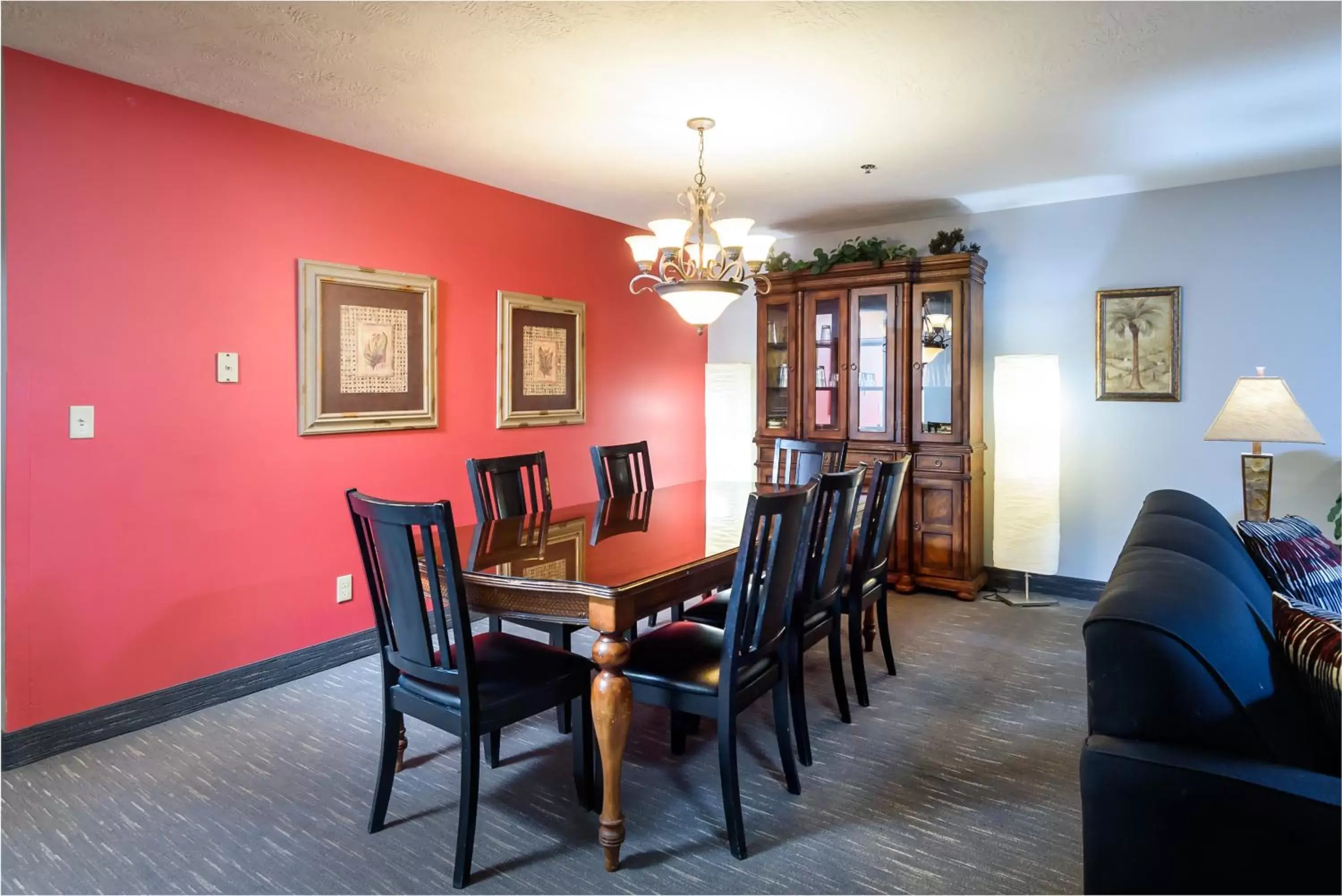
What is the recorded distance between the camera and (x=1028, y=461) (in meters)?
4.45

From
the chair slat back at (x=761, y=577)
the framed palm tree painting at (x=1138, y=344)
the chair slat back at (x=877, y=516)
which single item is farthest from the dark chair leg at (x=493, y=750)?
the framed palm tree painting at (x=1138, y=344)

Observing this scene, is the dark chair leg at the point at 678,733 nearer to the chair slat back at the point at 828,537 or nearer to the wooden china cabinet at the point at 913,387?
the chair slat back at the point at 828,537

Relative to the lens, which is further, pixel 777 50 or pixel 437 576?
pixel 777 50

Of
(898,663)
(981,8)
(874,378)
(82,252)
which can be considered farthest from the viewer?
(874,378)

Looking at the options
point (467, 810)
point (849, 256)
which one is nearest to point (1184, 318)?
point (849, 256)

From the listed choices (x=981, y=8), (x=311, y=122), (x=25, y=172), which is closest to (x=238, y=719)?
(x=25, y=172)

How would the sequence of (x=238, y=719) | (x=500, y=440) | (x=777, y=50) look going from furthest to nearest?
(x=500, y=440) → (x=238, y=719) → (x=777, y=50)

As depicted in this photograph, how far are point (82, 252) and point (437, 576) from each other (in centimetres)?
190

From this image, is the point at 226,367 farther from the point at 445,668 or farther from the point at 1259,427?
the point at 1259,427

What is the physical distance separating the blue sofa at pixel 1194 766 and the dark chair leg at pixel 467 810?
131cm

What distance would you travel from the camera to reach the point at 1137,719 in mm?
1236

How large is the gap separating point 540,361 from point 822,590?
242 centimetres

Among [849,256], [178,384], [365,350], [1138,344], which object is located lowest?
[178,384]

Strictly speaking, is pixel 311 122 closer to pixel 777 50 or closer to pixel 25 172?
pixel 25 172
